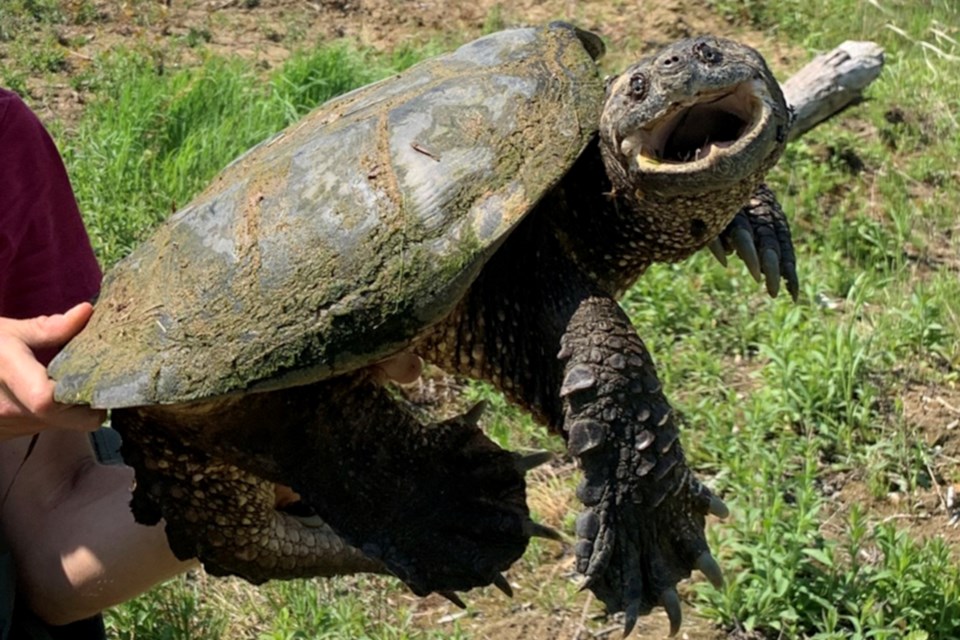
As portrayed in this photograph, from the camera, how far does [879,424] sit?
343cm

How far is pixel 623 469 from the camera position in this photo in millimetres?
1830

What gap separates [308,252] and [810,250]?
2.95m

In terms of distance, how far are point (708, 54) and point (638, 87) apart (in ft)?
0.38

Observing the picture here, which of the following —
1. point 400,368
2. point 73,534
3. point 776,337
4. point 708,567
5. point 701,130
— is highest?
point 701,130

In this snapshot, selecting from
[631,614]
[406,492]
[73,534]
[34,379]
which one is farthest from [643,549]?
[73,534]

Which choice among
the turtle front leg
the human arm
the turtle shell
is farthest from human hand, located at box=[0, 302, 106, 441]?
the turtle front leg

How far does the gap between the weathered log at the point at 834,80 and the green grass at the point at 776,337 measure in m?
0.32

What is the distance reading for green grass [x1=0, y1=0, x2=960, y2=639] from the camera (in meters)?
2.79

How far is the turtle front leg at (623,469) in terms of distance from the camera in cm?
183

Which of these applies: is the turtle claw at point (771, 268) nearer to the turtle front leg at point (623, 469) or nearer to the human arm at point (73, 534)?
the turtle front leg at point (623, 469)

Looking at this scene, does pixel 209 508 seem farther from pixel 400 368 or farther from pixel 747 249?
pixel 747 249

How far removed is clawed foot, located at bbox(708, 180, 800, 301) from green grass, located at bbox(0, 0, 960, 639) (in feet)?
2.73

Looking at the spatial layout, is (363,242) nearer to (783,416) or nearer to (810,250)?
(783,416)

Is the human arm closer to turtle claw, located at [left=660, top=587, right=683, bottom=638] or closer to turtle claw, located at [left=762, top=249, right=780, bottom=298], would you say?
turtle claw, located at [left=660, top=587, right=683, bottom=638]
